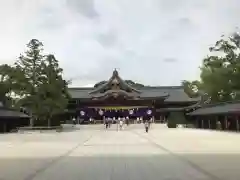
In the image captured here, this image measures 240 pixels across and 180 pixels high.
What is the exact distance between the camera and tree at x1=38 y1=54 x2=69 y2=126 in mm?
57781

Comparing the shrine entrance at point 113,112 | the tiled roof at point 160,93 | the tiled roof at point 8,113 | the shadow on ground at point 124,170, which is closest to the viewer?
the shadow on ground at point 124,170

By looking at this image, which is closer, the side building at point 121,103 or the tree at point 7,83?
the tree at point 7,83

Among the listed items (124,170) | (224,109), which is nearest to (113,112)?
(224,109)

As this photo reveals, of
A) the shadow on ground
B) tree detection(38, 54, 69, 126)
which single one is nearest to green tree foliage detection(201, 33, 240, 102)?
tree detection(38, 54, 69, 126)

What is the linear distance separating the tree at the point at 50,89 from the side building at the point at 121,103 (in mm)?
31625

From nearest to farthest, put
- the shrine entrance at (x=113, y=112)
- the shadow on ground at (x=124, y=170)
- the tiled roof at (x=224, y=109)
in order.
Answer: the shadow on ground at (x=124, y=170) → the tiled roof at (x=224, y=109) → the shrine entrance at (x=113, y=112)

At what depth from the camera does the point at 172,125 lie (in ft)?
226

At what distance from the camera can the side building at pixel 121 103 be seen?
3686 inches

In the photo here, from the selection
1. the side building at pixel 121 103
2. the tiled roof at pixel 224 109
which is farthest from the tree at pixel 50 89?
the side building at pixel 121 103

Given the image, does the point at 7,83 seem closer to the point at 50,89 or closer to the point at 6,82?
the point at 6,82

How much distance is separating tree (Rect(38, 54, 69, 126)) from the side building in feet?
104

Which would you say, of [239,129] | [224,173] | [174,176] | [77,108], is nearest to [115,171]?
[174,176]

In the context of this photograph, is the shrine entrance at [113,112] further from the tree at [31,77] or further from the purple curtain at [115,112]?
the tree at [31,77]

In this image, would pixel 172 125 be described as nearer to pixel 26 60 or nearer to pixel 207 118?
pixel 207 118
